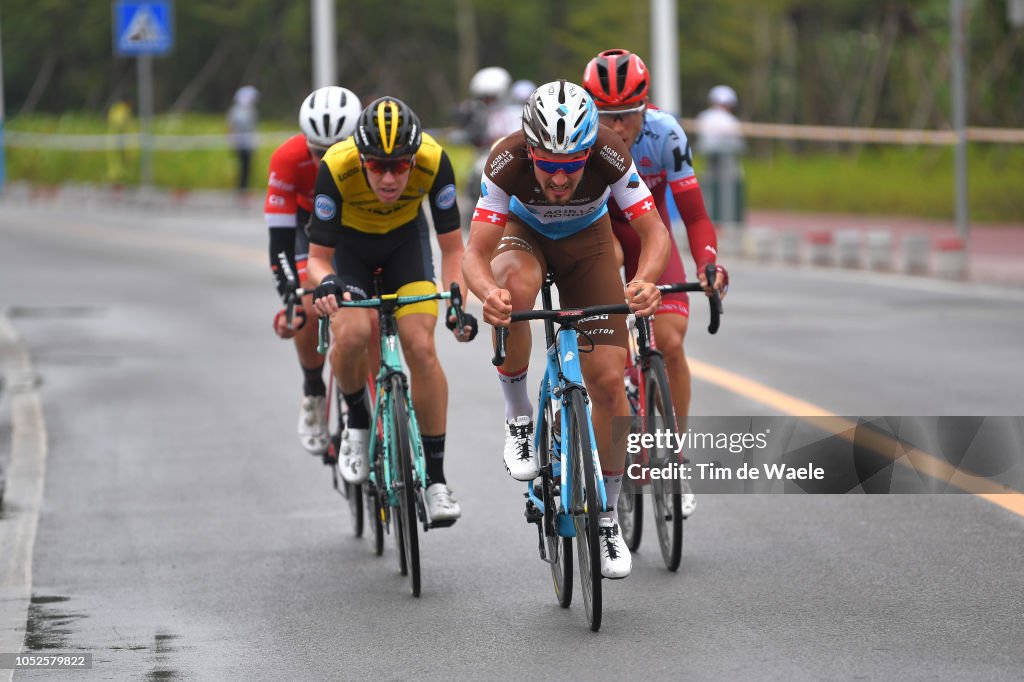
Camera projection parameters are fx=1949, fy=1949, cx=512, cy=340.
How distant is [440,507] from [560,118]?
1802 millimetres

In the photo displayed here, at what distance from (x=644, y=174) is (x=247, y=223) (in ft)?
73.2

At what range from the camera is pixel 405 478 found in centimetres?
752

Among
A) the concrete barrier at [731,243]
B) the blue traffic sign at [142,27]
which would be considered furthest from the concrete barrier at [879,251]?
the blue traffic sign at [142,27]

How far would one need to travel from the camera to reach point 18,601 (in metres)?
7.55

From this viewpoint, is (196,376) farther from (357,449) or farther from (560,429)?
(560,429)

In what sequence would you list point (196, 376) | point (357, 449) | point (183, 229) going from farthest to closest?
point (183, 229)
point (196, 376)
point (357, 449)

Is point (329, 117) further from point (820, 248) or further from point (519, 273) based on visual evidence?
point (820, 248)

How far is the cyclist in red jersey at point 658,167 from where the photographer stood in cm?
817

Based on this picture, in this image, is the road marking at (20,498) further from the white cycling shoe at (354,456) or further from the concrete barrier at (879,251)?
the concrete barrier at (879,251)

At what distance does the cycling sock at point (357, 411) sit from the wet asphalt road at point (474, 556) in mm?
578

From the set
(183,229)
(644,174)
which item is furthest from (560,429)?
(183,229)

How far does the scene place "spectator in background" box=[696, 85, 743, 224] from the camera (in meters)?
24.2

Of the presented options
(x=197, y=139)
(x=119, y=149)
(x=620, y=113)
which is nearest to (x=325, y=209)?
(x=620, y=113)

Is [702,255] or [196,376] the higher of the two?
[702,255]
